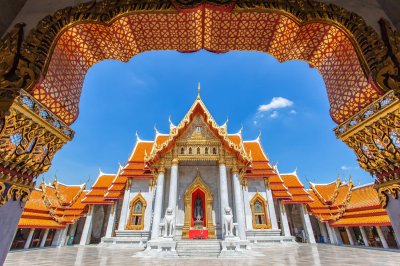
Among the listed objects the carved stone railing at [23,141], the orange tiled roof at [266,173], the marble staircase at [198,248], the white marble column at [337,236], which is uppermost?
the orange tiled roof at [266,173]

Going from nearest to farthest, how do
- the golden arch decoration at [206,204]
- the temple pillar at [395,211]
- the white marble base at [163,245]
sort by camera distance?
the temple pillar at [395,211], the white marble base at [163,245], the golden arch decoration at [206,204]

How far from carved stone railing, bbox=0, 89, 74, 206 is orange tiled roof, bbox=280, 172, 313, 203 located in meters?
16.4

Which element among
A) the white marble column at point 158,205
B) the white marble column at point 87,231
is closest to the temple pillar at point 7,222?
the white marble column at point 158,205

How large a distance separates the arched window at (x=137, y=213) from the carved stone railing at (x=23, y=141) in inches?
497

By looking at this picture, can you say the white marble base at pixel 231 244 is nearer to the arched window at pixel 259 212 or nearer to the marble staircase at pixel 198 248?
the marble staircase at pixel 198 248

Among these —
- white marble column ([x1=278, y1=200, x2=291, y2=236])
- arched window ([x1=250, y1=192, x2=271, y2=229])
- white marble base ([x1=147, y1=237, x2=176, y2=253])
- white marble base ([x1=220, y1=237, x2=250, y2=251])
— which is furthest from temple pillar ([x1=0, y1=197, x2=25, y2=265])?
white marble column ([x1=278, y1=200, x2=291, y2=236])

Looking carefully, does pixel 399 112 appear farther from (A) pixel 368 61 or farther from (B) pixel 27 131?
(B) pixel 27 131

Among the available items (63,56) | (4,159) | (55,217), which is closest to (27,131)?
(4,159)

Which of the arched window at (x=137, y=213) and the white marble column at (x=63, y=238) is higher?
the arched window at (x=137, y=213)

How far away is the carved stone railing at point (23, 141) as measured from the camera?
6.48ft

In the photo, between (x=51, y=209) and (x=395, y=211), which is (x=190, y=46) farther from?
(x=51, y=209)

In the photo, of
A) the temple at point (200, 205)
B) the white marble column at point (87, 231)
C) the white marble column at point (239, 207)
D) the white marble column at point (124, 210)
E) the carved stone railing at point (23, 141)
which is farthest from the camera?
the white marble column at point (87, 231)

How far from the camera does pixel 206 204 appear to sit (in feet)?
39.8

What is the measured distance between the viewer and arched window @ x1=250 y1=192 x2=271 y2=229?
524 inches
